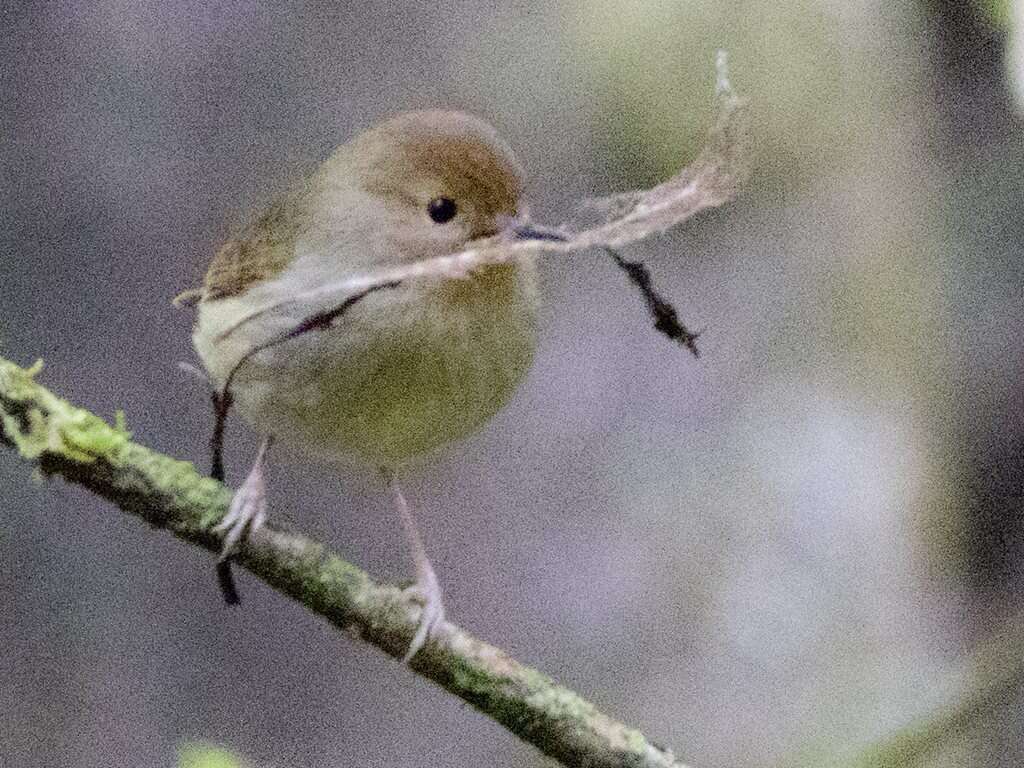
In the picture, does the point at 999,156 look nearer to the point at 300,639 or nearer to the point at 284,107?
the point at 284,107

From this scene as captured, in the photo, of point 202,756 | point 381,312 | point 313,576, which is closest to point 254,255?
point 381,312

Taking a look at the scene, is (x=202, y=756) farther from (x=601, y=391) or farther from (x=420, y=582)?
(x=601, y=391)

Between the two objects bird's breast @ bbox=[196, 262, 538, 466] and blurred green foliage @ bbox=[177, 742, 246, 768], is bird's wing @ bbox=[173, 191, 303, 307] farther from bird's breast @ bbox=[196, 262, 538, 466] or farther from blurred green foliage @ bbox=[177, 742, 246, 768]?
blurred green foliage @ bbox=[177, 742, 246, 768]

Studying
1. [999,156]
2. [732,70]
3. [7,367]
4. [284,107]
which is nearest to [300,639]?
[7,367]

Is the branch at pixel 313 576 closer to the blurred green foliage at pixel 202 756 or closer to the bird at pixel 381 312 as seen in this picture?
the bird at pixel 381 312

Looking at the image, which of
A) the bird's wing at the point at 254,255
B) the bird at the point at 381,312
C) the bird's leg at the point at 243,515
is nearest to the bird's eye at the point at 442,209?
the bird at the point at 381,312

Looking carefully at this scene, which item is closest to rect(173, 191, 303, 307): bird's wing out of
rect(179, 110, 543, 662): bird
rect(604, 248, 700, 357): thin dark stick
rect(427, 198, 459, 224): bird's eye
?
rect(179, 110, 543, 662): bird
